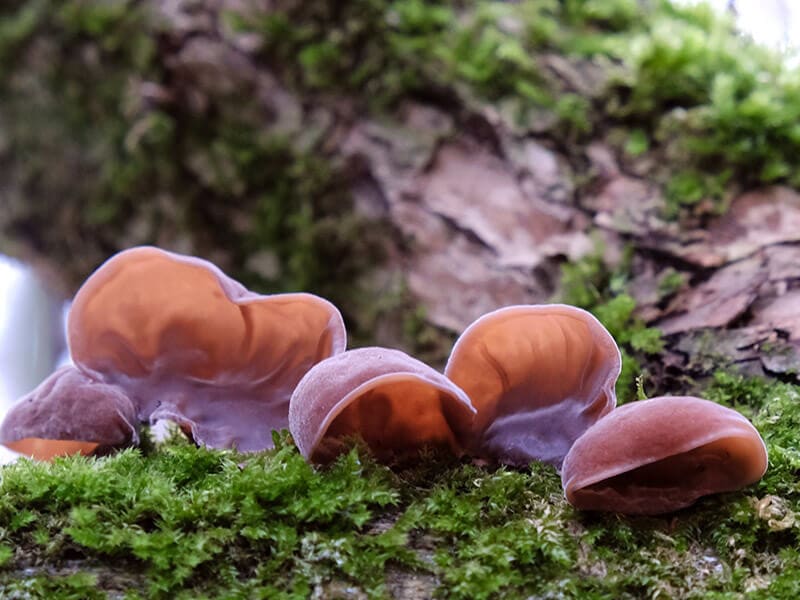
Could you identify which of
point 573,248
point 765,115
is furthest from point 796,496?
point 765,115

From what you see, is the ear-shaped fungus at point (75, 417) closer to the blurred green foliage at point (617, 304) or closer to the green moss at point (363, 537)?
the green moss at point (363, 537)

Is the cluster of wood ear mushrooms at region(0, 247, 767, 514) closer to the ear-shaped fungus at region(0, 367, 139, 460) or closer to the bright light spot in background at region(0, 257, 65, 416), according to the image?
the ear-shaped fungus at region(0, 367, 139, 460)

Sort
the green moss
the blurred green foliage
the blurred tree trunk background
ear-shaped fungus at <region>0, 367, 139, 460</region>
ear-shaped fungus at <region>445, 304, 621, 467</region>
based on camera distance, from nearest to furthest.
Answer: the green moss
ear-shaped fungus at <region>445, 304, 621, 467</region>
ear-shaped fungus at <region>0, 367, 139, 460</region>
the blurred green foliage
the blurred tree trunk background

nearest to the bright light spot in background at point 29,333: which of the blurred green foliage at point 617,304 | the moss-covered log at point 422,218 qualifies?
the moss-covered log at point 422,218

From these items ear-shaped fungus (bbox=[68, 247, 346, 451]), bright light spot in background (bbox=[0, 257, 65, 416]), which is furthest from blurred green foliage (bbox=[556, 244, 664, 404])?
bright light spot in background (bbox=[0, 257, 65, 416])

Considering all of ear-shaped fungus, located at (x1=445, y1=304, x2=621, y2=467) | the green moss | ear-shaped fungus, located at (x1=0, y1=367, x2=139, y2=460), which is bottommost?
ear-shaped fungus, located at (x1=0, y1=367, x2=139, y2=460)

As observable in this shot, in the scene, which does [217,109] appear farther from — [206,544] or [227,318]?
[206,544]

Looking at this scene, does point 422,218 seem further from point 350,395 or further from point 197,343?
point 350,395
